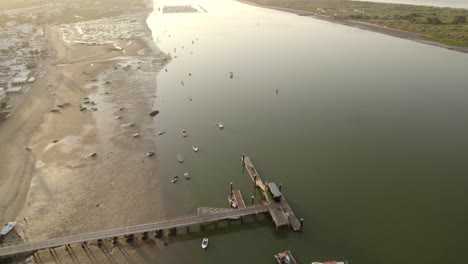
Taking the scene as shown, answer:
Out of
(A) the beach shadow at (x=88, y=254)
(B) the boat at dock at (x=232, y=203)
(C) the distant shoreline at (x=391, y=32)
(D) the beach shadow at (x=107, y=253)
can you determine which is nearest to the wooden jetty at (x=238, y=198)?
(B) the boat at dock at (x=232, y=203)

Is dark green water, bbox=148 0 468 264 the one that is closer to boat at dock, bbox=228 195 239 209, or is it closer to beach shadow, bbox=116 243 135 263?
boat at dock, bbox=228 195 239 209

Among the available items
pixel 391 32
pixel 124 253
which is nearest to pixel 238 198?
pixel 124 253

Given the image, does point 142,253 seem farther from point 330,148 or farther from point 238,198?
point 330,148

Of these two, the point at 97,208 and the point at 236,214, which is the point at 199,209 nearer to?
the point at 236,214

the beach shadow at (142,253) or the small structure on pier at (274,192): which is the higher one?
the small structure on pier at (274,192)

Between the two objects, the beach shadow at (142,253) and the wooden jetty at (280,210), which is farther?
the wooden jetty at (280,210)

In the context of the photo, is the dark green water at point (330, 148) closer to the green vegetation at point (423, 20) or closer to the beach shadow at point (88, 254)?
the beach shadow at point (88, 254)

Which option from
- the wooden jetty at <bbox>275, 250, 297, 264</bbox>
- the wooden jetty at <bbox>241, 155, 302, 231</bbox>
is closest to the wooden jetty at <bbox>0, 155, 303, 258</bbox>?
the wooden jetty at <bbox>241, 155, 302, 231</bbox>
